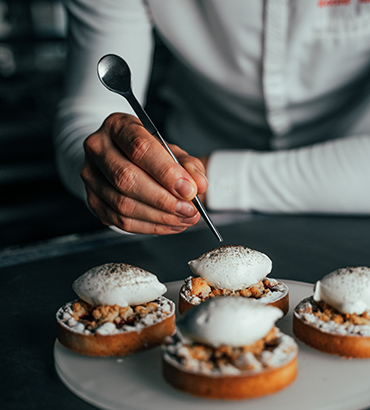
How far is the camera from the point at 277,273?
3.34ft

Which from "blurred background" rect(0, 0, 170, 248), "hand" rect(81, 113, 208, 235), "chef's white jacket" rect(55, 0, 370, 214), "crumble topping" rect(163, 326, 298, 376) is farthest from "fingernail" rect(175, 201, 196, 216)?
"blurred background" rect(0, 0, 170, 248)

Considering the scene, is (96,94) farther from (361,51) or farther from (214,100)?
(361,51)

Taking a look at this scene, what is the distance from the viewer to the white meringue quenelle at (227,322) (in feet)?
1.94

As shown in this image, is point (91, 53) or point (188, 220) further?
point (91, 53)

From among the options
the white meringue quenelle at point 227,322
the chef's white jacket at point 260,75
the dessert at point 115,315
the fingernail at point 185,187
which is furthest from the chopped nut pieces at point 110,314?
the chef's white jacket at point 260,75

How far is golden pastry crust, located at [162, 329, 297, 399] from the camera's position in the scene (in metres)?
0.57

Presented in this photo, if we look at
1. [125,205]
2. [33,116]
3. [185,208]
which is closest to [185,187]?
[185,208]

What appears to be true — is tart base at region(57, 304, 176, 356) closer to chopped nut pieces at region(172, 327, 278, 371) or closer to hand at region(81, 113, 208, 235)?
chopped nut pieces at region(172, 327, 278, 371)

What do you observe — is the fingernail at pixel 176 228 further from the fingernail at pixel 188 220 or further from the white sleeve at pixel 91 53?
the white sleeve at pixel 91 53

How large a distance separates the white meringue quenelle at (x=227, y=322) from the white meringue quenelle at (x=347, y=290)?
117mm

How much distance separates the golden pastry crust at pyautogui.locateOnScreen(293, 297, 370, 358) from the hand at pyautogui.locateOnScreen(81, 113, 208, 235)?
0.96ft

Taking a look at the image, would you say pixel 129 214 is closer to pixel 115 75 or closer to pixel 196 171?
pixel 196 171

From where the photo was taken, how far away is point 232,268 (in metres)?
0.79

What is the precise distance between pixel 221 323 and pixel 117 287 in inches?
7.3
